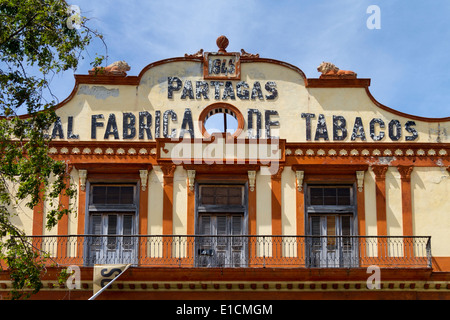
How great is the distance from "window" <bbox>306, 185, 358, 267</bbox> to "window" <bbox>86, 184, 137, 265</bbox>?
4886 mm

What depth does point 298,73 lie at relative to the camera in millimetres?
25281

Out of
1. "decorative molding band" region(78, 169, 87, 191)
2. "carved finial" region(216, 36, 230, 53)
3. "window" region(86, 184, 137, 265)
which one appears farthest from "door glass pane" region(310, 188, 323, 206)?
"decorative molding band" region(78, 169, 87, 191)

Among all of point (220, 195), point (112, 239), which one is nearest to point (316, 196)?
point (220, 195)

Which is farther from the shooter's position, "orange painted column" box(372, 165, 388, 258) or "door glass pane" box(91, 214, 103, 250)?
"door glass pane" box(91, 214, 103, 250)

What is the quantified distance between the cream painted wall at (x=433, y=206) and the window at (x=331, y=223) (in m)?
1.79

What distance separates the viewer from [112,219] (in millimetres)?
24359

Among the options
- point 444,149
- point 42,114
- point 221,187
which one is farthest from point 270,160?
point 42,114

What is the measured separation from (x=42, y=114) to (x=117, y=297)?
6.00 m

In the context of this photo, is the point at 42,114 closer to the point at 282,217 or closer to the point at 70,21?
the point at 70,21

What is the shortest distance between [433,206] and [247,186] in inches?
205

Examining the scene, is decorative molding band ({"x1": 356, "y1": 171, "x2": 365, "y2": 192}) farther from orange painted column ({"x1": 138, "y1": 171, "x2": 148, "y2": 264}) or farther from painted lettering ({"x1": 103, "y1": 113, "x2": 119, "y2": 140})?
painted lettering ({"x1": 103, "y1": 113, "x2": 119, "y2": 140})

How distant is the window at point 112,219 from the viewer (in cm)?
2378

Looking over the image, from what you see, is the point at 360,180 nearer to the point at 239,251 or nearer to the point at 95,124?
the point at 239,251

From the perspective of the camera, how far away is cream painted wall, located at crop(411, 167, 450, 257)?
2414 centimetres
